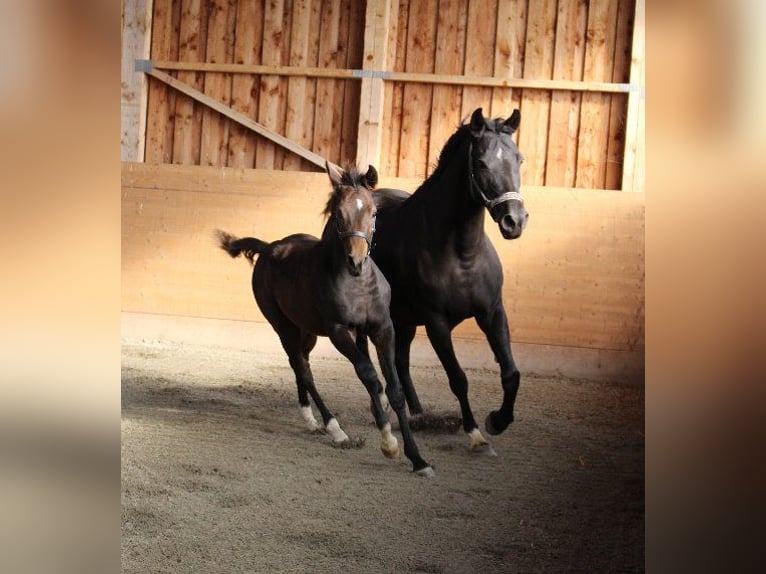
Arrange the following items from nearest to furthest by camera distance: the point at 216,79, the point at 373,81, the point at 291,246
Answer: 1. the point at 291,246
2. the point at 216,79
3. the point at 373,81

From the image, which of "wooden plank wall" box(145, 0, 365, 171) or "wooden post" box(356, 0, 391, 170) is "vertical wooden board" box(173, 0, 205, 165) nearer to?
"wooden plank wall" box(145, 0, 365, 171)

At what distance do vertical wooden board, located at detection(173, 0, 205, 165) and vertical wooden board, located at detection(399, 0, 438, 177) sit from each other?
21.9 inches

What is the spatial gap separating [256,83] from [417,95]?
0.45m

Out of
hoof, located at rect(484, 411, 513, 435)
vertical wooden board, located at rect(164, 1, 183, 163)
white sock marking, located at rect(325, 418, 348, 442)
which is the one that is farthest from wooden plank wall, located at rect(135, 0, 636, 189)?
white sock marking, located at rect(325, 418, 348, 442)

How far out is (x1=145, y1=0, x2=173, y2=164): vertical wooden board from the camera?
185 cm

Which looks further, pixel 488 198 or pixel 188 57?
pixel 188 57

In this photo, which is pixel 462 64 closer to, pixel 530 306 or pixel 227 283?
pixel 530 306

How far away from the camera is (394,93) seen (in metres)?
2.29

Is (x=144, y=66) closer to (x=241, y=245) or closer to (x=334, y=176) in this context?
(x=241, y=245)

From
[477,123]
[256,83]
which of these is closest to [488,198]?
[477,123]

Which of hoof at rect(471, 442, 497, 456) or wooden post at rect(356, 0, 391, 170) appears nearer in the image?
hoof at rect(471, 442, 497, 456)

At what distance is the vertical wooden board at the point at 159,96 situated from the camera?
185 centimetres
